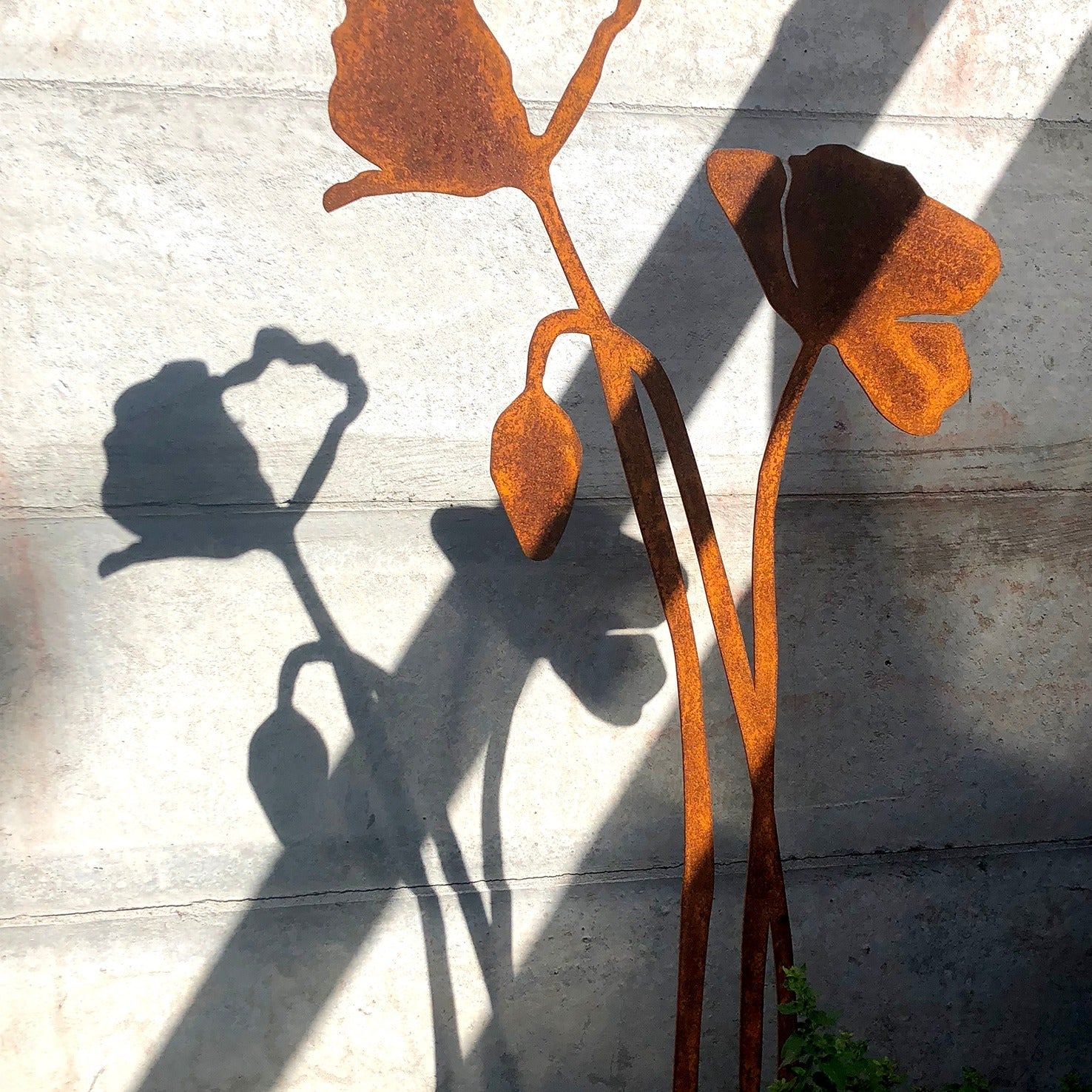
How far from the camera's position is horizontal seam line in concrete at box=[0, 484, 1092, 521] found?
1.75 metres

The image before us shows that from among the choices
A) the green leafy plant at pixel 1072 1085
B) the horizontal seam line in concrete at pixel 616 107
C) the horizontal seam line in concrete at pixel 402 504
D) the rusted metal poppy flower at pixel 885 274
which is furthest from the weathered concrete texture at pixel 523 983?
the horizontal seam line in concrete at pixel 616 107

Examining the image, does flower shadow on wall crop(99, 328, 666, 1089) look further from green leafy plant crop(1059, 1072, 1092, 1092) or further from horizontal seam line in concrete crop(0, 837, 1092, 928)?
green leafy plant crop(1059, 1072, 1092, 1092)

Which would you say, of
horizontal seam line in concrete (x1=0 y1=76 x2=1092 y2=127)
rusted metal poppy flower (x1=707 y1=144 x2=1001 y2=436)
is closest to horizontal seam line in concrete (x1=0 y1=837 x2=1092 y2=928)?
rusted metal poppy flower (x1=707 y1=144 x2=1001 y2=436)

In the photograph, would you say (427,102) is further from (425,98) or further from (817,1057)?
(817,1057)

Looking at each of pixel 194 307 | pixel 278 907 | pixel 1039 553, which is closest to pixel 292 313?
pixel 194 307

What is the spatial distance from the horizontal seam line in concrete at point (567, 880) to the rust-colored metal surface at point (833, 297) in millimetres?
404

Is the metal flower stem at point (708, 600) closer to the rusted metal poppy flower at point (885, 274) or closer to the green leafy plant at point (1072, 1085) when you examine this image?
the rusted metal poppy flower at point (885, 274)

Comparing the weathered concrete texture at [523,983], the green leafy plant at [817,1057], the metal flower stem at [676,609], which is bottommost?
the weathered concrete texture at [523,983]

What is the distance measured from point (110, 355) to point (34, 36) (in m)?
0.63

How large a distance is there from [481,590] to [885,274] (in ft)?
3.18

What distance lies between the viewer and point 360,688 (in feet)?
5.92

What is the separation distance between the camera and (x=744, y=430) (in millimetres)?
1915

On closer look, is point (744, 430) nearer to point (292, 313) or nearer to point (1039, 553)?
point (1039, 553)

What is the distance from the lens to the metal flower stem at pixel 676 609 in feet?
4.79
